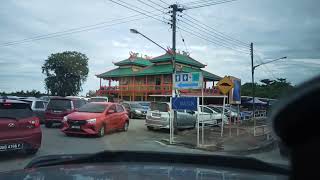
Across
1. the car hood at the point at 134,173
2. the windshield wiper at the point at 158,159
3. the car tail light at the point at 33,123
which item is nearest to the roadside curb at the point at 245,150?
the car tail light at the point at 33,123

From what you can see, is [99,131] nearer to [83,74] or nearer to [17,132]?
[17,132]

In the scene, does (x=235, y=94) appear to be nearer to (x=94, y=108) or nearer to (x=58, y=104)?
(x=94, y=108)

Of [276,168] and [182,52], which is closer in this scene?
[276,168]

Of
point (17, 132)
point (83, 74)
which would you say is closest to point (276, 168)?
point (17, 132)

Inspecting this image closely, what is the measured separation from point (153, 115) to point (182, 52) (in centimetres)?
3334

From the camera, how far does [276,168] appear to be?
3.60 m

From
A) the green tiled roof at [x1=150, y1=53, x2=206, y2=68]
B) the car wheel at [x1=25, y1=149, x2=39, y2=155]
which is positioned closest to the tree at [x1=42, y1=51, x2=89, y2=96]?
the green tiled roof at [x1=150, y1=53, x2=206, y2=68]

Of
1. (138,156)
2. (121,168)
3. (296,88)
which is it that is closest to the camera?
(296,88)

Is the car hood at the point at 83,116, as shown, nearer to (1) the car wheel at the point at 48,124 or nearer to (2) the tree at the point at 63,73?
(1) the car wheel at the point at 48,124

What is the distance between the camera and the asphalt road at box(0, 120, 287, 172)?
12.6m

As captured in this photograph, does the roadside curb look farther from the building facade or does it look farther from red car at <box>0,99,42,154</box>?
the building facade

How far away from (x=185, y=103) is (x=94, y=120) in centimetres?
367

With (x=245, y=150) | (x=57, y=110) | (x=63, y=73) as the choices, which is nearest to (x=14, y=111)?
(x=245, y=150)

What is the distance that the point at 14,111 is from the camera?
12.3m
